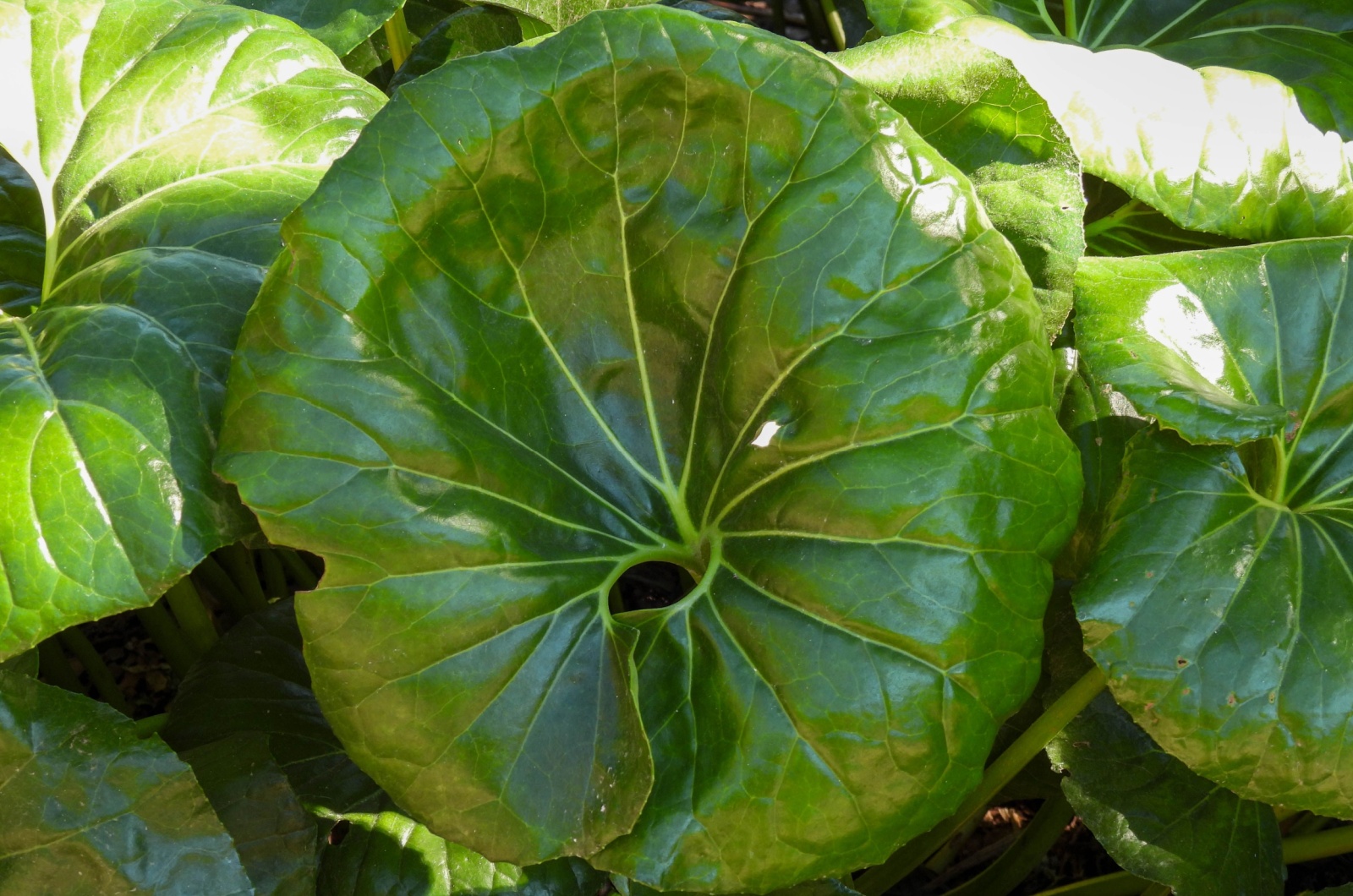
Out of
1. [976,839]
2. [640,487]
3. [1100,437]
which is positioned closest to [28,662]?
[640,487]

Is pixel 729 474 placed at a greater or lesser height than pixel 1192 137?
lesser

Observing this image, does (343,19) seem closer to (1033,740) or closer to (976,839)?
(1033,740)

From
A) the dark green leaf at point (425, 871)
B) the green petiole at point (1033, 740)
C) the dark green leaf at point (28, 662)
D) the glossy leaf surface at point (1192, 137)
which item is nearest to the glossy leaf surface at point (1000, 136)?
the glossy leaf surface at point (1192, 137)

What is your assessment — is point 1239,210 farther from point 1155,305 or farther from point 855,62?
point 855,62

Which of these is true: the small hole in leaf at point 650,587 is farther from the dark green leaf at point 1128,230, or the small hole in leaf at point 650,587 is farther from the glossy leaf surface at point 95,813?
the glossy leaf surface at point 95,813

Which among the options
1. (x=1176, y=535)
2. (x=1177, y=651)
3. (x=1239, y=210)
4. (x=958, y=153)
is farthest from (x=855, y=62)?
(x=1177, y=651)

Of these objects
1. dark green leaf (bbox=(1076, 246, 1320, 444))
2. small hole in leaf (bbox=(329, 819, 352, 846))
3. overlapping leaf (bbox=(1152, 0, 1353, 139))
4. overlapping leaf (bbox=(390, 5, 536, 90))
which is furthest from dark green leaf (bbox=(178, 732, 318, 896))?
overlapping leaf (bbox=(1152, 0, 1353, 139))

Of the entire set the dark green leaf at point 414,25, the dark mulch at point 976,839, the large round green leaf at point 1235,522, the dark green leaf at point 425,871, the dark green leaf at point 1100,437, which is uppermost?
the dark green leaf at point 414,25

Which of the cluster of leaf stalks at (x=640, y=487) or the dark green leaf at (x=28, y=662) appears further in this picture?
the dark green leaf at (x=28, y=662)

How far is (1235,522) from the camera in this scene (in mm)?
1147

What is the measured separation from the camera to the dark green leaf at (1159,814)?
4.25 ft

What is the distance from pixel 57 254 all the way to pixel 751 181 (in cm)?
83

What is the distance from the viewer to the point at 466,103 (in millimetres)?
1061

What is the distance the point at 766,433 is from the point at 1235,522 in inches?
19.3
